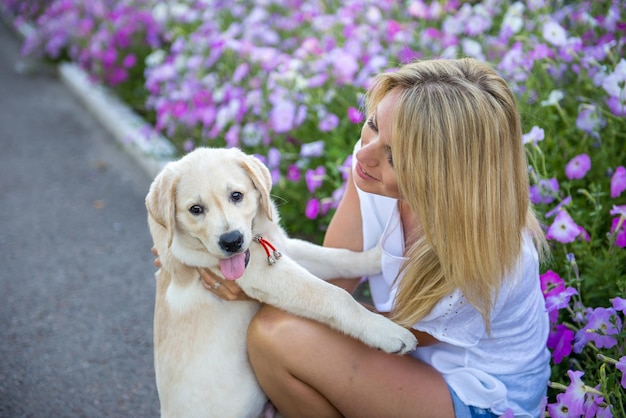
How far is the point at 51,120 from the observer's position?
659 cm

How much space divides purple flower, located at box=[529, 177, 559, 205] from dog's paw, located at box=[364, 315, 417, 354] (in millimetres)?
958

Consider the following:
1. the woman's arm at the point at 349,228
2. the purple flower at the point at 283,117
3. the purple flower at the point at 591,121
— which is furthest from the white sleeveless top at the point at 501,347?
the purple flower at the point at 283,117

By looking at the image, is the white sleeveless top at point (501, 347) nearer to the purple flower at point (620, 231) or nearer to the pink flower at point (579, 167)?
the purple flower at point (620, 231)

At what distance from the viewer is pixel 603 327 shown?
228 centimetres

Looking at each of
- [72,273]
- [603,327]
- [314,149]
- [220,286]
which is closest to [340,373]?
[220,286]

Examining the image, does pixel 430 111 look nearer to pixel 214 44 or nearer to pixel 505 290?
pixel 505 290

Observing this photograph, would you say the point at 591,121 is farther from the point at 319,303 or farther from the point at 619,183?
the point at 319,303

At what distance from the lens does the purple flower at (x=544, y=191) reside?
2767 mm

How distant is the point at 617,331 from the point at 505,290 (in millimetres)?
440

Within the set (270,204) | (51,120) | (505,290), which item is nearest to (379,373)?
(505,290)

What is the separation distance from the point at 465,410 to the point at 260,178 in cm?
106

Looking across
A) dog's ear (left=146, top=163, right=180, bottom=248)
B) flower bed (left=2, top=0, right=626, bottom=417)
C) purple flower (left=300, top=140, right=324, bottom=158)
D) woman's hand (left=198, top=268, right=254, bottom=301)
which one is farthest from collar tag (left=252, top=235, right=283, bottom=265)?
purple flower (left=300, top=140, right=324, bottom=158)

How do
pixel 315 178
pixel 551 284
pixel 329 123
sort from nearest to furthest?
pixel 551 284
pixel 315 178
pixel 329 123

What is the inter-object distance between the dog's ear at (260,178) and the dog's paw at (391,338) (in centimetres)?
55
